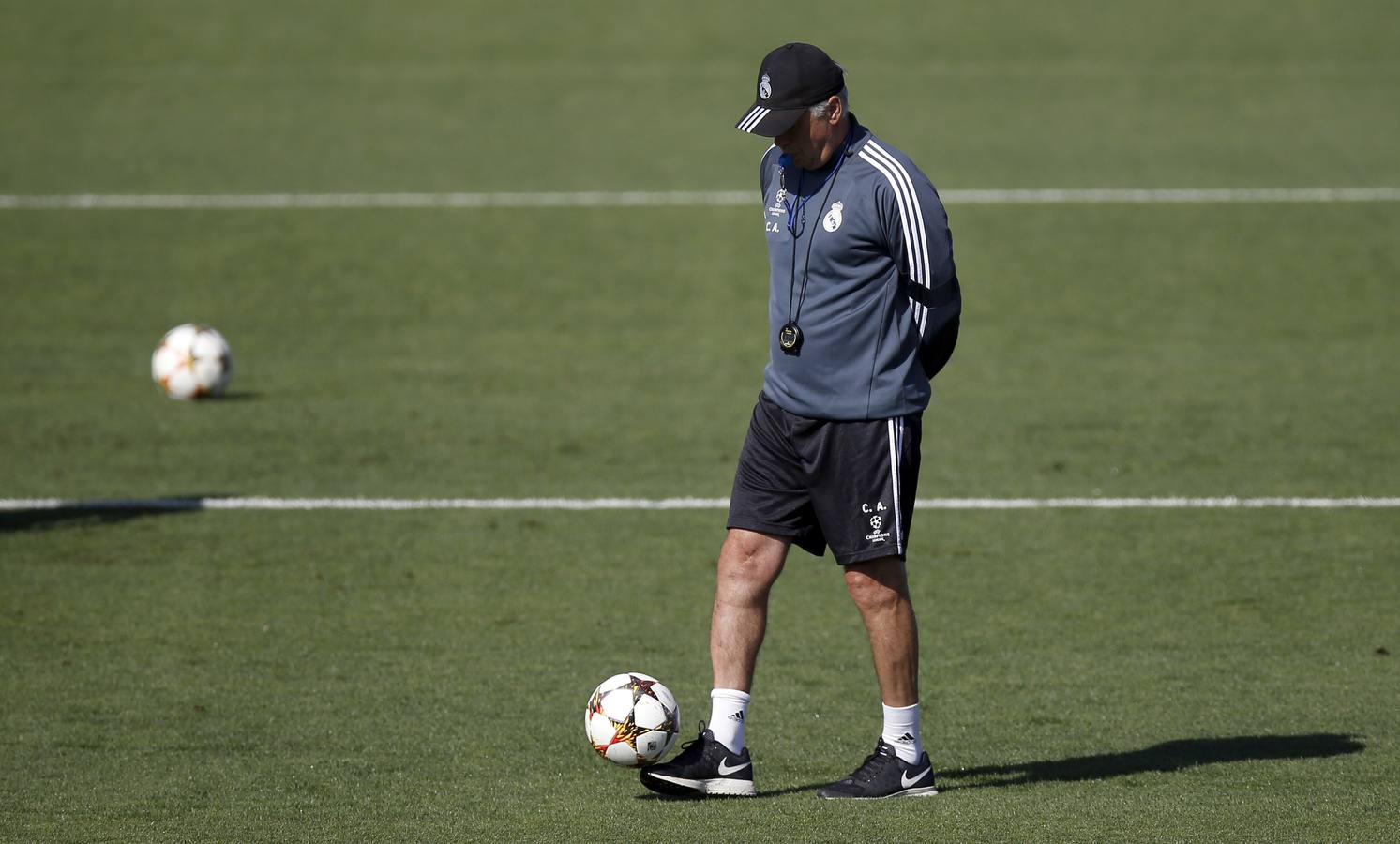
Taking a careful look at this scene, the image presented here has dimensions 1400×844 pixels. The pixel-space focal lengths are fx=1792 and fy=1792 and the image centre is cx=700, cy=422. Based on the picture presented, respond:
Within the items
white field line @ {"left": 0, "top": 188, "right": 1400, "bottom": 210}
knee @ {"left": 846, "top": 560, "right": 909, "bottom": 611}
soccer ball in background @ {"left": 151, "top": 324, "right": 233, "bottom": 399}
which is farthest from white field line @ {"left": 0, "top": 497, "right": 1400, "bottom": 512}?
white field line @ {"left": 0, "top": 188, "right": 1400, "bottom": 210}

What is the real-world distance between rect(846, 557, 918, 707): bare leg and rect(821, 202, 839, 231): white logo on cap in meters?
1.08

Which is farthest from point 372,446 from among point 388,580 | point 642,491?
point 388,580

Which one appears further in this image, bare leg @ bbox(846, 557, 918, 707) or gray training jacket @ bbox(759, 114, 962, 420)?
bare leg @ bbox(846, 557, 918, 707)

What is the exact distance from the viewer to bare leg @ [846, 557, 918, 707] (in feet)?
19.0

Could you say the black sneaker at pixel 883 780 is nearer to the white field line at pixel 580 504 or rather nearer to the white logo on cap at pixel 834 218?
the white logo on cap at pixel 834 218

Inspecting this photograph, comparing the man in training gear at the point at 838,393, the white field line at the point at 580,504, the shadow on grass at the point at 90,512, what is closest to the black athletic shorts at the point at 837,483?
the man in training gear at the point at 838,393

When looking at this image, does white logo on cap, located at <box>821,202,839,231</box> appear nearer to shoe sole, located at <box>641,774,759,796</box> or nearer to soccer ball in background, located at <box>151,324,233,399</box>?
shoe sole, located at <box>641,774,759,796</box>

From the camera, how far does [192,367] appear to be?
39.7 ft

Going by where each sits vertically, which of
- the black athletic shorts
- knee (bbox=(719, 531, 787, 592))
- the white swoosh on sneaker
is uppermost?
the black athletic shorts

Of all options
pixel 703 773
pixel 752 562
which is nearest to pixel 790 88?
pixel 752 562

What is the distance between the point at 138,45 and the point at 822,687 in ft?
65.3

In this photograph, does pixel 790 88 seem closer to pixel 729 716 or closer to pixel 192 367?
pixel 729 716

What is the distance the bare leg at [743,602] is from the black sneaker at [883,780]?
45 cm

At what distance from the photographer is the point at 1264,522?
945 cm
